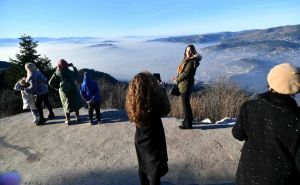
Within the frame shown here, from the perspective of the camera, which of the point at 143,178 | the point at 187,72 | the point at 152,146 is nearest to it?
the point at 152,146

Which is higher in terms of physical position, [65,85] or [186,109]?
[65,85]

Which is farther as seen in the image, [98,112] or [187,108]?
[98,112]

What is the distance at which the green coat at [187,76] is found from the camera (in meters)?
6.26

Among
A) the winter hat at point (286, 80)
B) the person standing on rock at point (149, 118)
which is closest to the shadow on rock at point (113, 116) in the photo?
the person standing on rock at point (149, 118)

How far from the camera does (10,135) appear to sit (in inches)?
303

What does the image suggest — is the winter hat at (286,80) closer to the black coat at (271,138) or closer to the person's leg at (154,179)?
the black coat at (271,138)

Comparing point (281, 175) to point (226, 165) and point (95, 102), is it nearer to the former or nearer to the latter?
point (226, 165)

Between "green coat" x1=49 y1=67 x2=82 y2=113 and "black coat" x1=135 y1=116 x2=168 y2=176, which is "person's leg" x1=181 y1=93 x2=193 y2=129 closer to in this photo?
"green coat" x1=49 y1=67 x2=82 y2=113

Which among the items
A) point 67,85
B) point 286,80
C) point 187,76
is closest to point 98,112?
point 67,85

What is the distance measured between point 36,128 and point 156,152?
4.81 metres

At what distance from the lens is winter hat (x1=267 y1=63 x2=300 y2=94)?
2777 mm

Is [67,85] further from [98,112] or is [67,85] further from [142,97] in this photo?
[142,97]

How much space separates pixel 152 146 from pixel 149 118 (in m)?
0.31

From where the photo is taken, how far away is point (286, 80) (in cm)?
278
